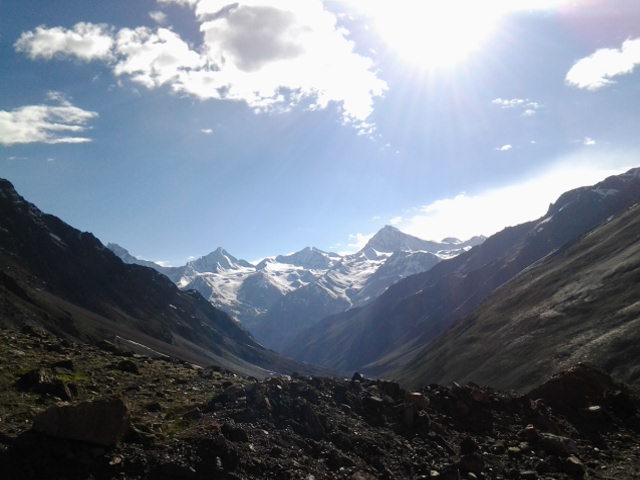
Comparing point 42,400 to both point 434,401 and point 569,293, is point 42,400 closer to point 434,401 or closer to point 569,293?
point 434,401

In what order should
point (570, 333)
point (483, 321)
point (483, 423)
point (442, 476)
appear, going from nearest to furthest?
point (442, 476)
point (483, 423)
point (570, 333)
point (483, 321)

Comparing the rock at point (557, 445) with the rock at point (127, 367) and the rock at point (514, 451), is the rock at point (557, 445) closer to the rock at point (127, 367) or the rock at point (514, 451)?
the rock at point (514, 451)

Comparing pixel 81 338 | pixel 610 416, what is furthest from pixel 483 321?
pixel 610 416

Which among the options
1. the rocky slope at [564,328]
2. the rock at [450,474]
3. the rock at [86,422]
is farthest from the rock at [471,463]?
the rocky slope at [564,328]

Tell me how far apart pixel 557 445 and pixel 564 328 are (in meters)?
127

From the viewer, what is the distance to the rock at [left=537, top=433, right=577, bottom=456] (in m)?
19.8

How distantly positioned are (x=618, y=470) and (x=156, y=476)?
17.3 m

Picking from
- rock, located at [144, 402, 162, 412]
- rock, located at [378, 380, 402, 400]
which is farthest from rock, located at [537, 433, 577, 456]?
rock, located at [144, 402, 162, 412]

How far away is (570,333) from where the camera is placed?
408 ft

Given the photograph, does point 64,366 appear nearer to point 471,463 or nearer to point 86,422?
point 86,422

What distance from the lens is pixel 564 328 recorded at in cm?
13125

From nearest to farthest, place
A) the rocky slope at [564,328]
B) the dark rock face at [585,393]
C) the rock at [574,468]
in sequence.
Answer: the rock at [574,468] < the dark rock face at [585,393] < the rocky slope at [564,328]

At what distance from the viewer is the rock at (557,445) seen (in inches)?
779

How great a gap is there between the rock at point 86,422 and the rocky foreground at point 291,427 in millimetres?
31
